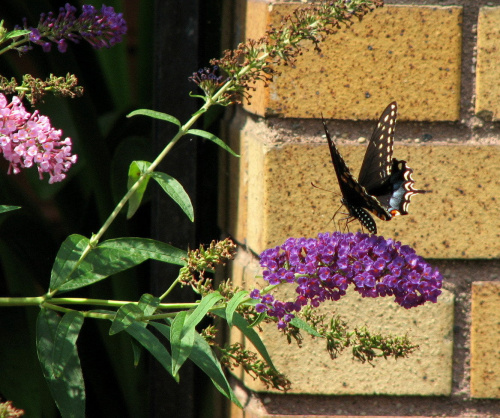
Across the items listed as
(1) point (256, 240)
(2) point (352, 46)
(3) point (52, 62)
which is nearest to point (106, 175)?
(3) point (52, 62)

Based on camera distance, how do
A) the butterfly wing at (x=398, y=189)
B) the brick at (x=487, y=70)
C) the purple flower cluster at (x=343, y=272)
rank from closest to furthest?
the purple flower cluster at (x=343, y=272)
the butterfly wing at (x=398, y=189)
the brick at (x=487, y=70)

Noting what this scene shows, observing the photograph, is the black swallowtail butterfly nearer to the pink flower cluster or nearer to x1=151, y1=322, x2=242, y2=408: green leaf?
x1=151, y1=322, x2=242, y2=408: green leaf

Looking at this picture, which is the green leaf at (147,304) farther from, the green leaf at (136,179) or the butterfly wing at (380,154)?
the butterfly wing at (380,154)

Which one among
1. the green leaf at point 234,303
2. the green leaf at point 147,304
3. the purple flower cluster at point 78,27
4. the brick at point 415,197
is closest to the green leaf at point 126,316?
the green leaf at point 147,304

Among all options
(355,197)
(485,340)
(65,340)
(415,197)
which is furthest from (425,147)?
(65,340)

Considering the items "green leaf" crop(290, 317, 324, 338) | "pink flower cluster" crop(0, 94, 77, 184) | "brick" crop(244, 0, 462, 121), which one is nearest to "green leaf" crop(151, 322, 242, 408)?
"green leaf" crop(290, 317, 324, 338)
